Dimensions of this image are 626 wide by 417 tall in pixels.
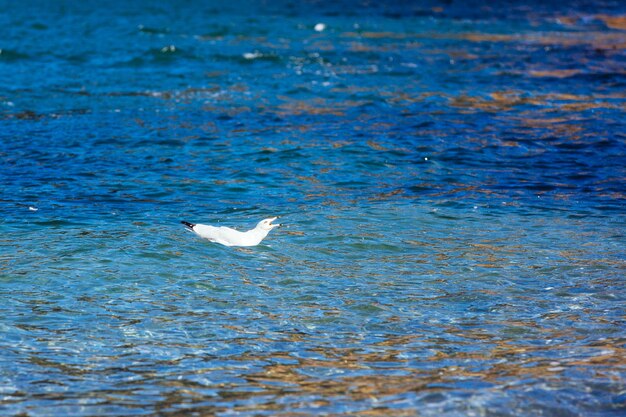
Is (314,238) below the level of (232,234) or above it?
below

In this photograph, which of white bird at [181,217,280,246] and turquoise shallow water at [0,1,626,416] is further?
white bird at [181,217,280,246]

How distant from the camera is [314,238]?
842 centimetres

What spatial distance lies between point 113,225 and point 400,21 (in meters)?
20.8

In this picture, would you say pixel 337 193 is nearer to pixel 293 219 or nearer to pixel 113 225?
pixel 293 219

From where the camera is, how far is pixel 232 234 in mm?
7840

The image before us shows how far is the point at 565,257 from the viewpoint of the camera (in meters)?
7.81

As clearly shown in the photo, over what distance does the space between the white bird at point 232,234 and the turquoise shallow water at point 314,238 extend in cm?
12

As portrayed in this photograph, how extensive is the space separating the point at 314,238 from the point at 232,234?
889mm

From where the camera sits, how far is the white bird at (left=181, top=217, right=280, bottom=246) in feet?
25.8

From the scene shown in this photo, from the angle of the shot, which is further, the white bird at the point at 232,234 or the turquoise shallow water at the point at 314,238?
the white bird at the point at 232,234

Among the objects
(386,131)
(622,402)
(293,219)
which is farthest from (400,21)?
(622,402)

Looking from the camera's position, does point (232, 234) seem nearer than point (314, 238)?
Yes

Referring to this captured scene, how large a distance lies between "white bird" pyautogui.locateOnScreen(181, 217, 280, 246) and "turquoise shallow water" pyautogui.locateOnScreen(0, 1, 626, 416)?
0.40ft

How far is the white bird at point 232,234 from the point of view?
25.8 ft
